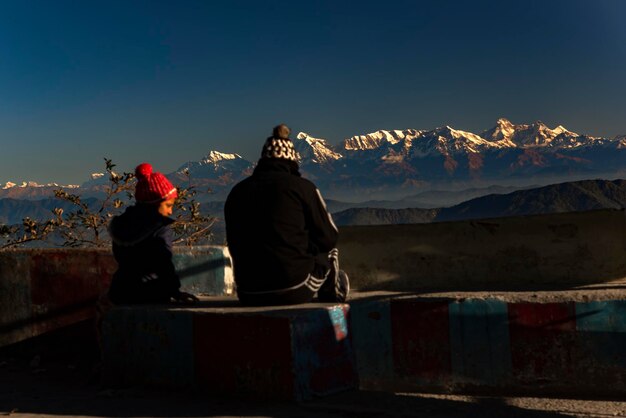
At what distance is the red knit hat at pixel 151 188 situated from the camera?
5.30 m

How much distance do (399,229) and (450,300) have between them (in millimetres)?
2874

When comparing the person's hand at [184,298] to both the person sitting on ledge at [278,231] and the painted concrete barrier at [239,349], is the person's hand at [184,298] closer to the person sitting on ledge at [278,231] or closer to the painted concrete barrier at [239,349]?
the painted concrete barrier at [239,349]

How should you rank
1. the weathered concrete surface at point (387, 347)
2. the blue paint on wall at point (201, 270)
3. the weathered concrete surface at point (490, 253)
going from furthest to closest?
the weathered concrete surface at point (490, 253)
the blue paint on wall at point (201, 270)
the weathered concrete surface at point (387, 347)

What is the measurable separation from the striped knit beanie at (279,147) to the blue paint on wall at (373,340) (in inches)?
61.1

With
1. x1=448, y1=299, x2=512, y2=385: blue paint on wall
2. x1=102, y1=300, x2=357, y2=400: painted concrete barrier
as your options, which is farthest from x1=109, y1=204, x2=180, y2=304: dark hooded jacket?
x1=448, y1=299, x2=512, y2=385: blue paint on wall

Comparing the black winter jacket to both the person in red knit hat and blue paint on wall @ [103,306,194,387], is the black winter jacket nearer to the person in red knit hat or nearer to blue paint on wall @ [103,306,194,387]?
blue paint on wall @ [103,306,194,387]

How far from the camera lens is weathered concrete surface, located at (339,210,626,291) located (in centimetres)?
784

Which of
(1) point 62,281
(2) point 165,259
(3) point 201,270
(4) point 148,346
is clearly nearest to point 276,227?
(2) point 165,259

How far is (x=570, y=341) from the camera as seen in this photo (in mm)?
5539

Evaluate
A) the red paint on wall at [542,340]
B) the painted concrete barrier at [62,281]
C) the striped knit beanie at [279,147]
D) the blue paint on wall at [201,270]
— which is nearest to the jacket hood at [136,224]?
the striped knit beanie at [279,147]

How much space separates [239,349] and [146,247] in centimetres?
124

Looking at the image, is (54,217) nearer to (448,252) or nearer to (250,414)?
(448,252)

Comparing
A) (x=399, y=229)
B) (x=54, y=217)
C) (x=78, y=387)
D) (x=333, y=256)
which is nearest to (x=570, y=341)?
(x=333, y=256)

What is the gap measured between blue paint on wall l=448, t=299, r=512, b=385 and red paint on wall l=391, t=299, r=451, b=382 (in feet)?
0.24
